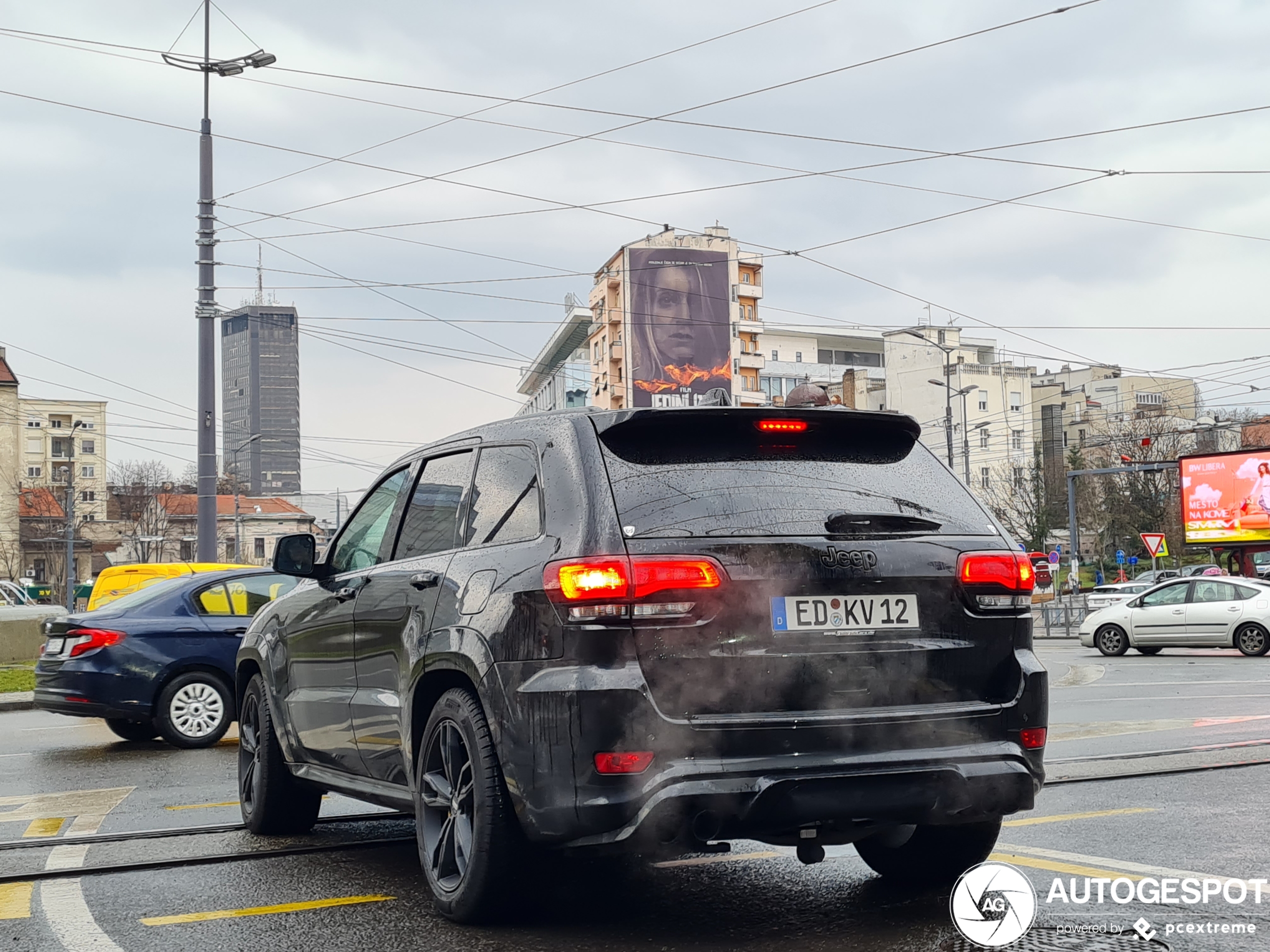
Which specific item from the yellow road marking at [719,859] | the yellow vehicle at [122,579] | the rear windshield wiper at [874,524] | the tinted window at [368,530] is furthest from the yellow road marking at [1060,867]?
the yellow vehicle at [122,579]

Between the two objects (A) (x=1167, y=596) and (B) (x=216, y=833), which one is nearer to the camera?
(B) (x=216, y=833)

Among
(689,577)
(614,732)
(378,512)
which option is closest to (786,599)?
(689,577)

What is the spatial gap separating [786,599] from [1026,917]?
1366mm

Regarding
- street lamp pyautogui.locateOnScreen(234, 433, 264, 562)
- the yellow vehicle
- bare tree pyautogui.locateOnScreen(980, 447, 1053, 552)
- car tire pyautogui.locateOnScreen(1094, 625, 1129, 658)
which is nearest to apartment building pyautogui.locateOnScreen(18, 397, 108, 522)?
street lamp pyautogui.locateOnScreen(234, 433, 264, 562)

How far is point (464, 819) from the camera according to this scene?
493cm

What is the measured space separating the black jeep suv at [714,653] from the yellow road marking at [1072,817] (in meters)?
1.56

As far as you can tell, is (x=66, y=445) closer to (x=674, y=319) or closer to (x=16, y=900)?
(x=674, y=319)

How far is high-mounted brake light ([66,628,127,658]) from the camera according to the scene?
11984 millimetres

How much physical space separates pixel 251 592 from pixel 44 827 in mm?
5304

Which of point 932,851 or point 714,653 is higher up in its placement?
point 714,653

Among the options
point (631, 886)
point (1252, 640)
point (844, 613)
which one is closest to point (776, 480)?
point (844, 613)

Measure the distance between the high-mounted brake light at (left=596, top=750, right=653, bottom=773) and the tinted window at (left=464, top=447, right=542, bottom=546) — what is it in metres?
0.84

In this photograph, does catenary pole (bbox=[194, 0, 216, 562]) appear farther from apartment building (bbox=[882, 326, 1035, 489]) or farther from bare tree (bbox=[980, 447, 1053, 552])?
apartment building (bbox=[882, 326, 1035, 489])

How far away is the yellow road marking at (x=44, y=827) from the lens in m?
7.29
